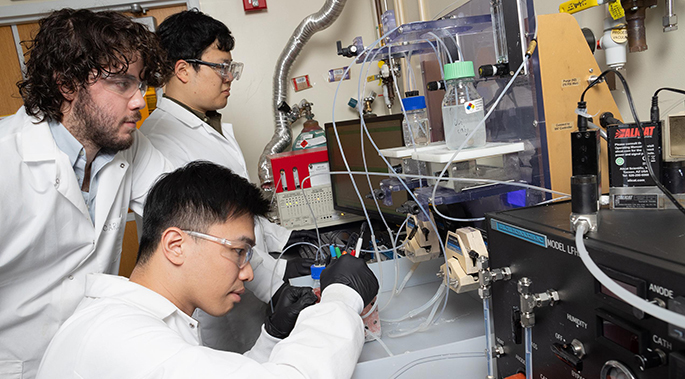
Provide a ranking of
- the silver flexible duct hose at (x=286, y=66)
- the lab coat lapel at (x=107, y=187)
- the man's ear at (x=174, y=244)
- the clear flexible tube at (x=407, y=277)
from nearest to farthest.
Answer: the man's ear at (x=174, y=244) < the lab coat lapel at (x=107, y=187) < the clear flexible tube at (x=407, y=277) < the silver flexible duct hose at (x=286, y=66)

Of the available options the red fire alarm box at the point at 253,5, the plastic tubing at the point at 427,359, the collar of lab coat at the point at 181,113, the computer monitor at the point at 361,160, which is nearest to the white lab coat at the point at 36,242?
the collar of lab coat at the point at 181,113

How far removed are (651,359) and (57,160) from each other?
1.30 meters

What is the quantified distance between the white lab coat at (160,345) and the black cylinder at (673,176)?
0.62 m

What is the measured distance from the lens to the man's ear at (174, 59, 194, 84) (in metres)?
1.80

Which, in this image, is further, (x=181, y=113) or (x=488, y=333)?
(x=181, y=113)

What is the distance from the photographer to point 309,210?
93.4 inches

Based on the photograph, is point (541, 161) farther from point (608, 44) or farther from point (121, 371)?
point (121, 371)

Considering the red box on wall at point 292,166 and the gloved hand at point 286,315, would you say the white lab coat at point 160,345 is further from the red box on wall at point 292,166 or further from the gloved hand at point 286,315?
the red box on wall at point 292,166

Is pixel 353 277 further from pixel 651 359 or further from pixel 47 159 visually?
pixel 47 159

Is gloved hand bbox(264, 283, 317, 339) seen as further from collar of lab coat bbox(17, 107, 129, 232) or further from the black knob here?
the black knob

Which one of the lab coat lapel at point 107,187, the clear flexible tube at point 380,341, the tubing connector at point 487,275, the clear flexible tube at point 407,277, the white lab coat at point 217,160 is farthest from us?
the white lab coat at point 217,160

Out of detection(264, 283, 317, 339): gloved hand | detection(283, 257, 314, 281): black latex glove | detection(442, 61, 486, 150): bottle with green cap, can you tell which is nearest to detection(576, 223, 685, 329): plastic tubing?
detection(442, 61, 486, 150): bottle with green cap

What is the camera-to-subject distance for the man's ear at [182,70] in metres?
1.80

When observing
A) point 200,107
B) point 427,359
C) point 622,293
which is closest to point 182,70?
point 200,107
